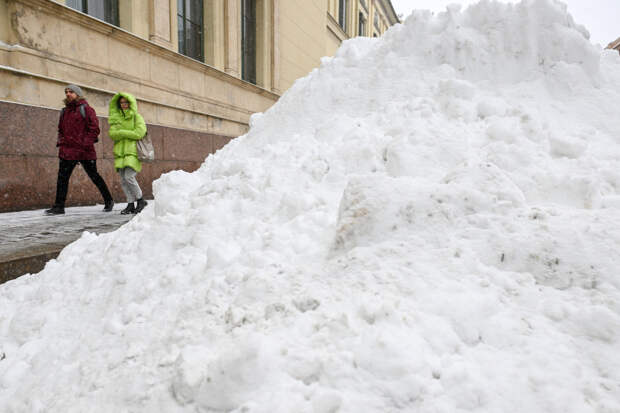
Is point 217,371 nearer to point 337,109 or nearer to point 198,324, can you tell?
point 198,324

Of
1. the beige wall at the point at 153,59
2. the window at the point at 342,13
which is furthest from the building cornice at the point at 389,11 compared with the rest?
the beige wall at the point at 153,59

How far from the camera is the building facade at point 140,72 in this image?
5219 mm

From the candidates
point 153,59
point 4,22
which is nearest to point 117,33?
point 153,59

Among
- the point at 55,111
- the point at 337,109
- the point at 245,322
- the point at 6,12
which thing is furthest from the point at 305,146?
the point at 6,12

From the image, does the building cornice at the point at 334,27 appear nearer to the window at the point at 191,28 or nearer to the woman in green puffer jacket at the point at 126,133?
the window at the point at 191,28

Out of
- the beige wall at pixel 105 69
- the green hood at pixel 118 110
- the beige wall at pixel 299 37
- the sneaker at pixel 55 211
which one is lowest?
the sneaker at pixel 55 211

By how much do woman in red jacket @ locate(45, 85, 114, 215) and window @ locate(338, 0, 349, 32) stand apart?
1805 centimetres

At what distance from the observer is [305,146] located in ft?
9.05

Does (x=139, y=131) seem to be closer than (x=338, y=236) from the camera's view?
No

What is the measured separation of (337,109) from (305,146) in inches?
30.2

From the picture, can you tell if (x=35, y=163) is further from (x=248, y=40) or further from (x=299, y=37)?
(x=299, y=37)

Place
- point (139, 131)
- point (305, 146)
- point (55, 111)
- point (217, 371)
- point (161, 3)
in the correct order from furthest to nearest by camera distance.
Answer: point (161, 3) < point (55, 111) < point (139, 131) < point (305, 146) < point (217, 371)

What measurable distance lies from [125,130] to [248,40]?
25.6 feet

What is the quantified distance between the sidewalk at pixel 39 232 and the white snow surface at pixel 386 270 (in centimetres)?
33
